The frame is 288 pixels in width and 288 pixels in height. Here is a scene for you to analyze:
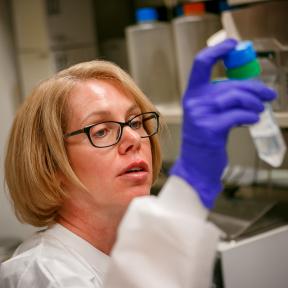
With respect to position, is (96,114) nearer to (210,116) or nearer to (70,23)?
(210,116)

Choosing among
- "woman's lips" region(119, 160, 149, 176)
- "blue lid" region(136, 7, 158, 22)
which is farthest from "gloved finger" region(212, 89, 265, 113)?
"blue lid" region(136, 7, 158, 22)

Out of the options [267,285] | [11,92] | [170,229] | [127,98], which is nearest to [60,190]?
[127,98]

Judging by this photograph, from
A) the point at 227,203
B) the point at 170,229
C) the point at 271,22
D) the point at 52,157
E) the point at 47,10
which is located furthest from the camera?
the point at 47,10

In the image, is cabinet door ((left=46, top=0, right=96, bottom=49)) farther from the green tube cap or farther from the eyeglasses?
the green tube cap

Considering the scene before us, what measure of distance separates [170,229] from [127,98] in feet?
1.25

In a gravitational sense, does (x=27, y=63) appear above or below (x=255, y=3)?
below

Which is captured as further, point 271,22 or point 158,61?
point 158,61

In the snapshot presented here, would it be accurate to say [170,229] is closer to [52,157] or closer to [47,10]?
[52,157]

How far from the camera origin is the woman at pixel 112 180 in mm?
733

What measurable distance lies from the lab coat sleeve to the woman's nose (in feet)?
0.70

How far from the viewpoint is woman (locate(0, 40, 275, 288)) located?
73cm

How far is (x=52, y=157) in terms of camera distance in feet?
3.30

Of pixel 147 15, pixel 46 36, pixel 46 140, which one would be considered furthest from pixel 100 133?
pixel 46 36

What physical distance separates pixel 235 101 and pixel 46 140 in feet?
1.45
